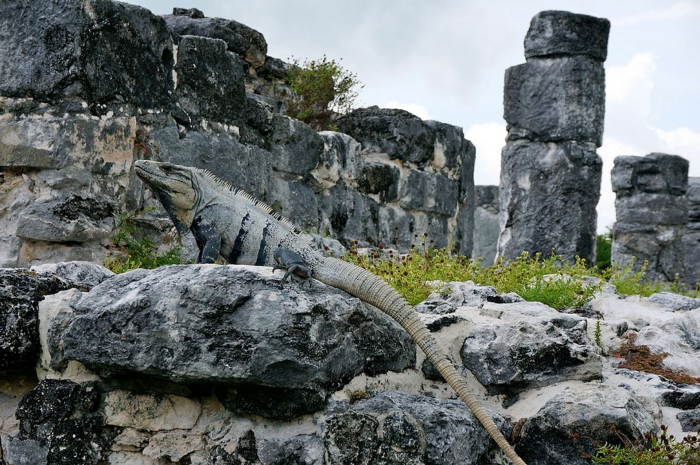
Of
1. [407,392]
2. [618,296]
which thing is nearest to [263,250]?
[407,392]

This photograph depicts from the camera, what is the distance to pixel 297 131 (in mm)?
7699

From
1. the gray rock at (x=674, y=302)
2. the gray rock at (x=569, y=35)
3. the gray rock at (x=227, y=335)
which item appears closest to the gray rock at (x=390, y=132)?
the gray rock at (x=569, y=35)

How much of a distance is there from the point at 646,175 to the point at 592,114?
4430mm

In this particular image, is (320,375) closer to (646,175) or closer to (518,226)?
(518,226)

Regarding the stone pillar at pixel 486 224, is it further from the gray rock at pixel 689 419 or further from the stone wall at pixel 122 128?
the gray rock at pixel 689 419

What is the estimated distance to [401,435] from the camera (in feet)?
11.0

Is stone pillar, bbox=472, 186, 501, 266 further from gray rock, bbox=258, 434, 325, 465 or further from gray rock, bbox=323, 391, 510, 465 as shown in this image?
gray rock, bbox=258, 434, 325, 465

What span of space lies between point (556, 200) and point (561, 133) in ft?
2.94

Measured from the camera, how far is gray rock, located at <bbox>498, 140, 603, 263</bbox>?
10.3 m

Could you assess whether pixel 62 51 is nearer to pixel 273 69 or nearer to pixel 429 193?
pixel 273 69

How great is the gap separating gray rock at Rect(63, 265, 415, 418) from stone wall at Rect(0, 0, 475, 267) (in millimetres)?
1738

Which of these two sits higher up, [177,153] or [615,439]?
[177,153]

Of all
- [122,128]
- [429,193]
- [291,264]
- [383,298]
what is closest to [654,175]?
[429,193]

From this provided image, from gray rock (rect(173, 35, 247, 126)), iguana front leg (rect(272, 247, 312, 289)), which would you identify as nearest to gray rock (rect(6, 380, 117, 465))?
iguana front leg (rect(272, 247, 312, 289))
